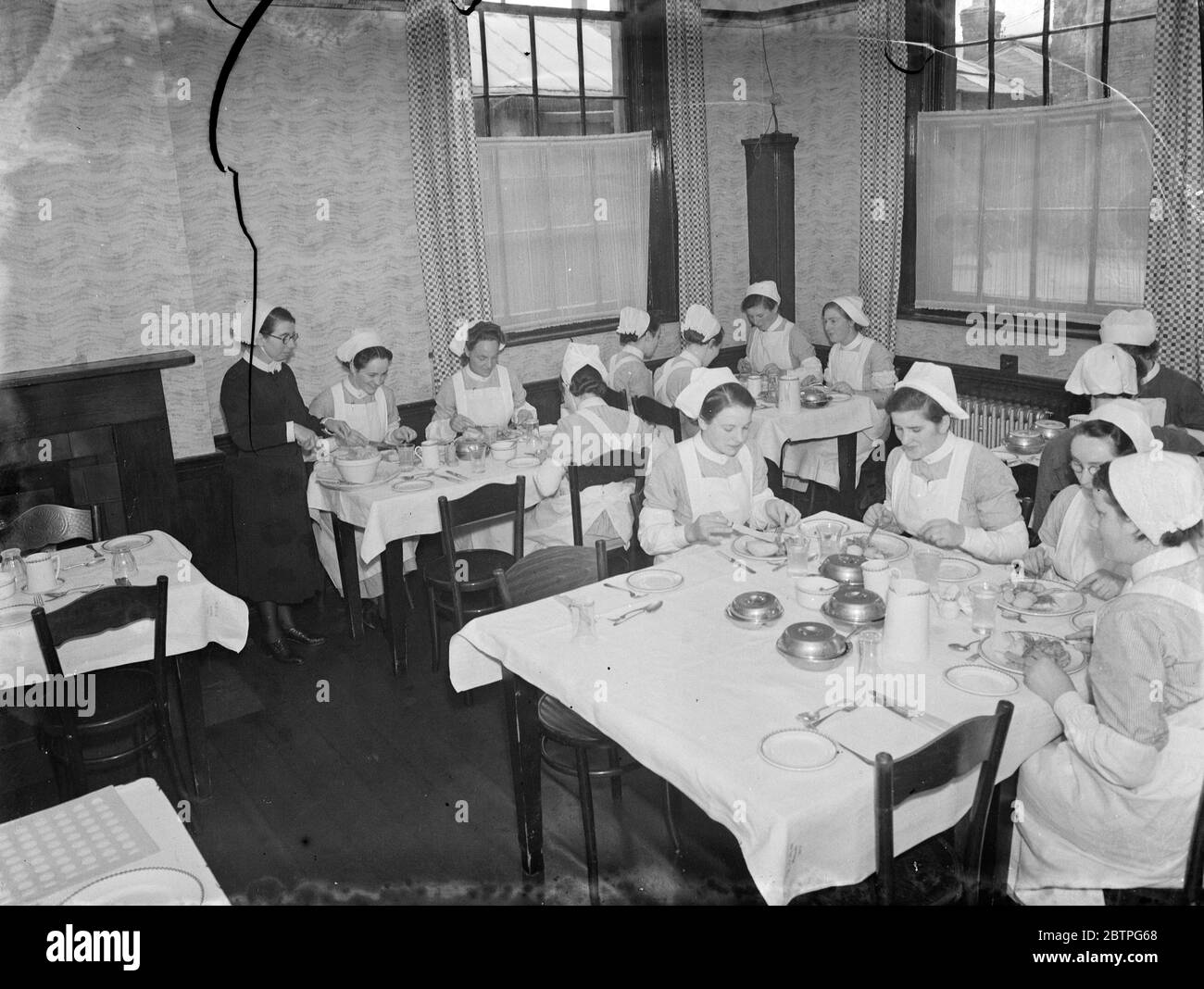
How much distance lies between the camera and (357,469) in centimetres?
475

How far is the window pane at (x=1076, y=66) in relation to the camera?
19.4ft

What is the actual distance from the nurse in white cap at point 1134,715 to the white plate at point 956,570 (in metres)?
0.72

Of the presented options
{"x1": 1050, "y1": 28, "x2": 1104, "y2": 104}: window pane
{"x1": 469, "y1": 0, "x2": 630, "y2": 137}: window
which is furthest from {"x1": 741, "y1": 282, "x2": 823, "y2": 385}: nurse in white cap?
{"x1": 1050, "y1": 28, "x2": 1104, "y2": 104}: window pane

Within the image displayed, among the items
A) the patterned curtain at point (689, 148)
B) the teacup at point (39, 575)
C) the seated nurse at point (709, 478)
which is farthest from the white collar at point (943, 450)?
the patterned curtain at point (689, 148)

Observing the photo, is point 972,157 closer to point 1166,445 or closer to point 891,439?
point 891,439

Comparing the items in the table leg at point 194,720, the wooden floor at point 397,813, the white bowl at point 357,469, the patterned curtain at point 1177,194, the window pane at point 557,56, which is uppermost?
the window pane at point 557,56

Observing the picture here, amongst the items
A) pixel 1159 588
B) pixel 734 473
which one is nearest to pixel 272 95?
pixel 734 473

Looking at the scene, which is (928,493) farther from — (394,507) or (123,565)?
(123,565)

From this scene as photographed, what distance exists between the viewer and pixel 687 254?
Result: 297 inches

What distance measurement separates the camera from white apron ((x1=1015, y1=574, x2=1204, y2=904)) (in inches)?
91.2

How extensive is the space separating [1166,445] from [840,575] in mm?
1548

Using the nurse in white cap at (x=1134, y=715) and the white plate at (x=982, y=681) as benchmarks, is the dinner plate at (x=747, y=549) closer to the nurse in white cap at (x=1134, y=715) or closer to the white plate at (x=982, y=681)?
the white plate at (x=982, y=681)

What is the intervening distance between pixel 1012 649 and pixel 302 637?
345 cm
